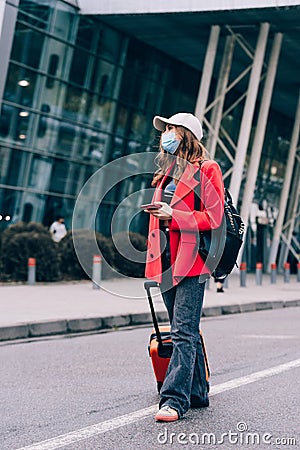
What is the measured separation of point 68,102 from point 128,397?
22.3 m

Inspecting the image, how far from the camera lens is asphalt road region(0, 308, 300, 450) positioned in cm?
514

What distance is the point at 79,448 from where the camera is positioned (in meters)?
4.88

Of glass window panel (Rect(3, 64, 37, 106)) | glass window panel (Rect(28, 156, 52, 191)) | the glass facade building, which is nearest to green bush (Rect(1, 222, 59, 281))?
the glass facade building

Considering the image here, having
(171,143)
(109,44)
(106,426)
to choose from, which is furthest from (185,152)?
(109,44)

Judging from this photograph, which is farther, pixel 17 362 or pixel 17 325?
pixel 17 325

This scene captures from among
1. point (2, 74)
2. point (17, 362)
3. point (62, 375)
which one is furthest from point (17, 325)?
point (2, 74)

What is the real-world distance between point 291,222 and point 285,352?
2669 centimetres

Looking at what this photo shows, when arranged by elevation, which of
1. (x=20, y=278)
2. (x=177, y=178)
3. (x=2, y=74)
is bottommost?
(x=20, y=278)

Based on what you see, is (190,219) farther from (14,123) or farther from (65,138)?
(65,138)

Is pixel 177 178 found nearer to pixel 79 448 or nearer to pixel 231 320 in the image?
pixel 79 448

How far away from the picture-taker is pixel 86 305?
568 inches

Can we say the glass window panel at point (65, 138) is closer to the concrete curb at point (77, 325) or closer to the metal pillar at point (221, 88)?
the metal pillar at point (221, 88)

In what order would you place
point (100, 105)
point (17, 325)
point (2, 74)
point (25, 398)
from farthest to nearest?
1. point (100, 105)
2. point (2, 74)
3. point (17, 325)
4. point (25, 398)

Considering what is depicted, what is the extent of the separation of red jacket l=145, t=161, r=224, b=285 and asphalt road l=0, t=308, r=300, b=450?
1.02m
